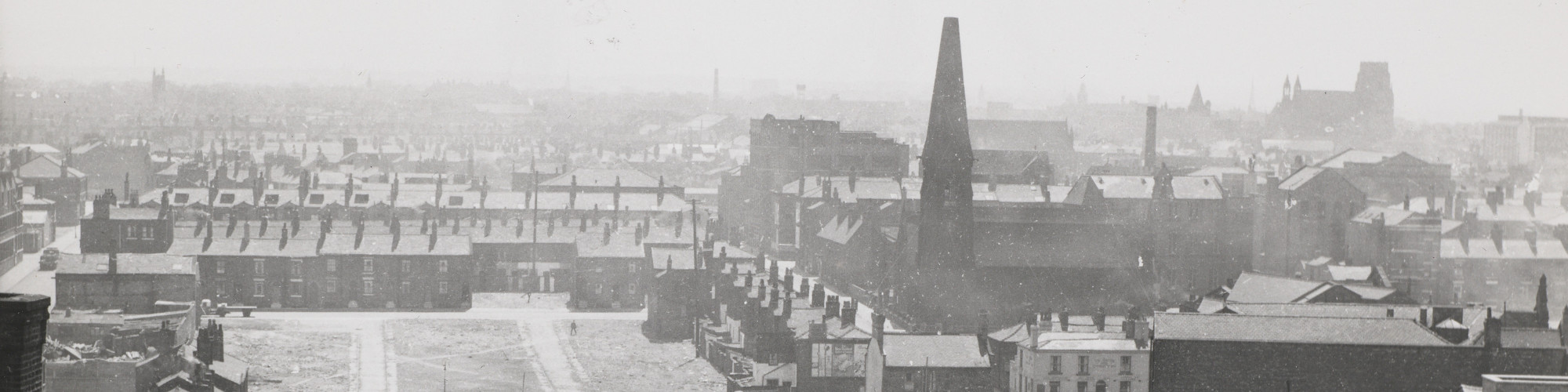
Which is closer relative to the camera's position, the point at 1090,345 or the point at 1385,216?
the point at 1090,345

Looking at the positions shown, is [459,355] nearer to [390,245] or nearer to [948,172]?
[390,245]

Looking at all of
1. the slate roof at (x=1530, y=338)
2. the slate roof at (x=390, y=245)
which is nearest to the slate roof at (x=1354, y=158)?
the slate roof at (x=1530, y=338)

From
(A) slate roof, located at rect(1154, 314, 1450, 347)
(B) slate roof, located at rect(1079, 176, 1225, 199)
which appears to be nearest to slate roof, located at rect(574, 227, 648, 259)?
(B) slate roof, located at rect(1079, 176, 1225, 199)

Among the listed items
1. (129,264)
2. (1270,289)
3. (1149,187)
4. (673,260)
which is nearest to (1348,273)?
(1149,187)

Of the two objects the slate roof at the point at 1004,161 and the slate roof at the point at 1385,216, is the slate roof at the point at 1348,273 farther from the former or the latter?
the slate roof at the point at 1004,161

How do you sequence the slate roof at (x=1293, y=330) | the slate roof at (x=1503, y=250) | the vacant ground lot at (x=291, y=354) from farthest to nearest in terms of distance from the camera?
A: the slate roof at (x=1503, y=250), the vacant ground lot at (x=291, y=354), the slate roof at (x=1293, y=330)
